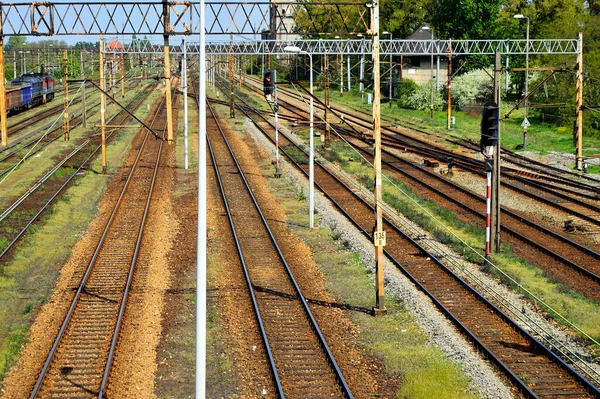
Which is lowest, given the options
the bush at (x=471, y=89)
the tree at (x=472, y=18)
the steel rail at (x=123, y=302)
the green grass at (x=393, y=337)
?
the green grass at (x=393, y=337)

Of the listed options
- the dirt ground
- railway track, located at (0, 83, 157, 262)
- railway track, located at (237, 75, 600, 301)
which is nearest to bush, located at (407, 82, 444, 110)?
railway track, located at (0, 83, 157, 262)

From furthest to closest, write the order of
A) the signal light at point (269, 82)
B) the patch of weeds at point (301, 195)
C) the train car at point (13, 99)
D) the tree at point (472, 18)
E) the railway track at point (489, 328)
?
the tree at point (472, 18) → the train car at point (13, 99) → the patch of weeds at point (301, 195) → the signal light at point (269, 82) → the railway track at point (489, 328)

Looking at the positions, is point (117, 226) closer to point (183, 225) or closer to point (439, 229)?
point (183, 225)

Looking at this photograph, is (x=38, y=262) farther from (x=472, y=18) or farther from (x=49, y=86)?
(x=49, y=86)

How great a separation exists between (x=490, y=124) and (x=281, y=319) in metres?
8.11

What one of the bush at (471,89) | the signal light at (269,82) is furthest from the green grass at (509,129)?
the signal light at (269,82)

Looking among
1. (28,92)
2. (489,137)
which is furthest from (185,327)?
(28,92)

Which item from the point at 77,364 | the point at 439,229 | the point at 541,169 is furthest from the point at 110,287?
the point at 541,169

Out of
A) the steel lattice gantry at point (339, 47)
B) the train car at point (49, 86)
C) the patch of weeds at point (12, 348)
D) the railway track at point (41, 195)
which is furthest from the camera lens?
the train car at point (49, 86)

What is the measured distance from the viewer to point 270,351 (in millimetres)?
16094

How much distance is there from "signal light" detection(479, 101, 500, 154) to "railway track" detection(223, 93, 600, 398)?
3.56 metres

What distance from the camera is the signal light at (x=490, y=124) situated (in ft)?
73.2

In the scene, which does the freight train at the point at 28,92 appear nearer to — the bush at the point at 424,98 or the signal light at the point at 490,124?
the bush at the point at 424,98

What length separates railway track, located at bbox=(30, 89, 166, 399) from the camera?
14766 mm
